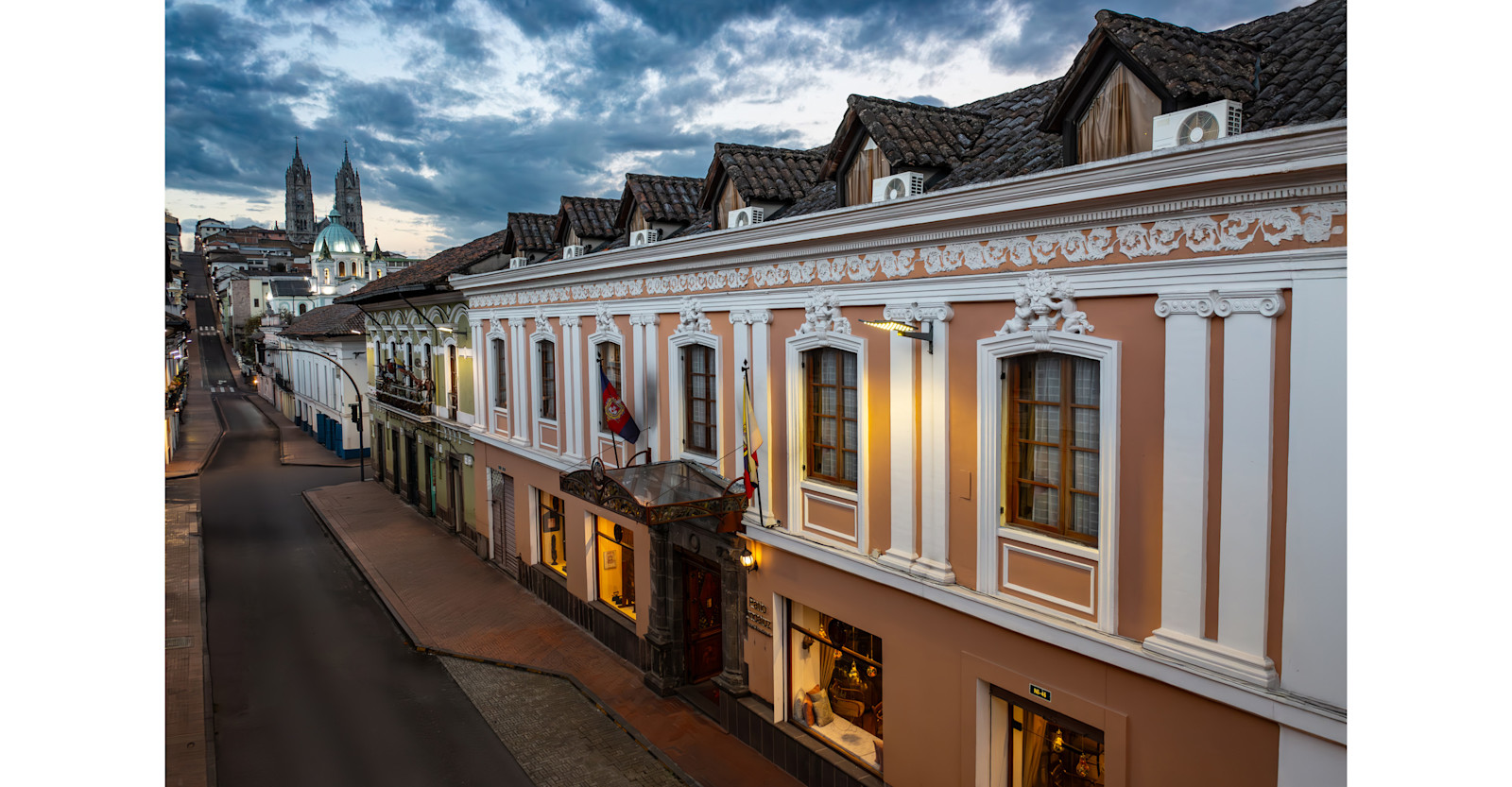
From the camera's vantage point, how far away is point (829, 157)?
1123cm

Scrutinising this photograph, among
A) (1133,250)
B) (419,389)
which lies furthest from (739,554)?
(419,389)

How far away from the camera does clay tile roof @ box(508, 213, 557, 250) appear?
68.6 feet

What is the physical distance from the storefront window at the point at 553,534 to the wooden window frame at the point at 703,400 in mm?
6495

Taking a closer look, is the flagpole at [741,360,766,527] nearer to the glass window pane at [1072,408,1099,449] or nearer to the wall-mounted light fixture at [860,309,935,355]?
the wall-mounted light fixture at [860,309,935,355]

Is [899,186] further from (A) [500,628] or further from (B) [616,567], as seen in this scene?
(A) [500,628]

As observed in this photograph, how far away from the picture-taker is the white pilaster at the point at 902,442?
Result: 977 cm

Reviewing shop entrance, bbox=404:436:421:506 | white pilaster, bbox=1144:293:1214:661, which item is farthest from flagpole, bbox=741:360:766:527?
shop entrance, bbox=404:436:421:506

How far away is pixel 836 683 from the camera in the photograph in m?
11.7

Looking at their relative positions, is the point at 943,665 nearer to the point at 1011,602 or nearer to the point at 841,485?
the point at 1011,602

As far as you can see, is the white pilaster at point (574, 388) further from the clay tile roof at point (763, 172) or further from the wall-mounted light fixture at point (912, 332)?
the wall-mounted light fixture at point (912, 332)

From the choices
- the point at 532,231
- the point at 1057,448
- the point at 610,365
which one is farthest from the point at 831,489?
the point at 532,231

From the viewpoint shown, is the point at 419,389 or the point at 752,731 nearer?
the point at 752,731

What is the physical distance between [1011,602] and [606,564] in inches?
428

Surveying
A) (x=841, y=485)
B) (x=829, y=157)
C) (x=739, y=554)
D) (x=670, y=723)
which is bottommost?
(x=670, y=723)
